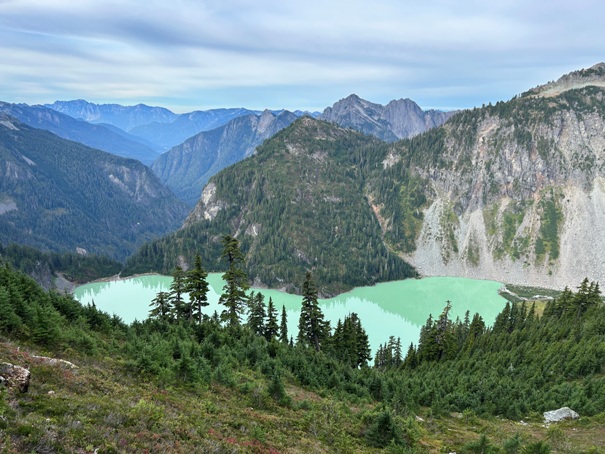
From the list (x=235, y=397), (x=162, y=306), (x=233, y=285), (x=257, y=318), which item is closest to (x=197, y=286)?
(x=233, y=285)

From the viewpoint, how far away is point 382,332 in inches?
4309

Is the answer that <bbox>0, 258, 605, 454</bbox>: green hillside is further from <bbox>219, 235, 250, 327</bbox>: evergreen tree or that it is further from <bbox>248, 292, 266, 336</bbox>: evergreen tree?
<bbox>248, 292, 266, 336</bbox>: evergreen tree

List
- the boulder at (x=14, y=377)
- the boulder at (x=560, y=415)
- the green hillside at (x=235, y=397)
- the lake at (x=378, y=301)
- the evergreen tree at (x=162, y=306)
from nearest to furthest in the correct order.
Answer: the boulder at (x=14, y=377) < the green hillside at (x=235, y=397) < the boulder at (x=560, y=415) < the evergreen tree at (x=162, y=306) < the lake at (x=378, y=301)

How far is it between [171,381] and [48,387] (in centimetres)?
689

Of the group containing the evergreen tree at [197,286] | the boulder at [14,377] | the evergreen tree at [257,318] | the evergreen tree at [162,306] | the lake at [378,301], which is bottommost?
the lake at [378,301]

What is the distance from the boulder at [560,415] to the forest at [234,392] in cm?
79

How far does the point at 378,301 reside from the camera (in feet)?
495

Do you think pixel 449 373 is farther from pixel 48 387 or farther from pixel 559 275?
pixel 559 275

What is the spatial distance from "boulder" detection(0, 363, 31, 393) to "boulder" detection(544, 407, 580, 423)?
33445mm

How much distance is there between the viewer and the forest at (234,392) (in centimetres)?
1227

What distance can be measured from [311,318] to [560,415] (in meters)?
30.0

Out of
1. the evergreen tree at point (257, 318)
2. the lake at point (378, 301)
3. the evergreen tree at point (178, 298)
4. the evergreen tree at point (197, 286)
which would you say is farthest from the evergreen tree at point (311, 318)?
the lake at point (378, 301)

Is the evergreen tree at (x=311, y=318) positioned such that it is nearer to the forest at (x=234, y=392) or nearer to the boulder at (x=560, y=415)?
the forest at (x=234, y=392)

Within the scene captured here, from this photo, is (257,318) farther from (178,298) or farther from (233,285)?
(233,285)
